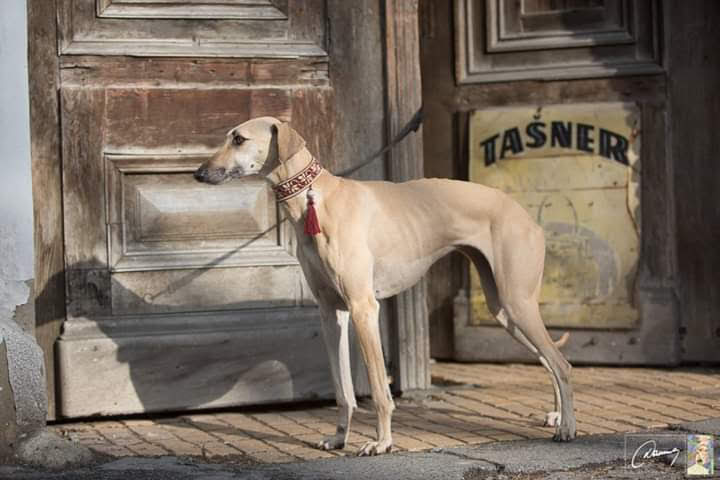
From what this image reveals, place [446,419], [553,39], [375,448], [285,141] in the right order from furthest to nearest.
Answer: [553,39] < [446,419] < [285,141] < [375,448]

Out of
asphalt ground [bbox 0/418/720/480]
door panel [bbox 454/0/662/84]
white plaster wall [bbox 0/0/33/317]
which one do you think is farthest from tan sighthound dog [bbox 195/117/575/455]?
door panel [bbox 454/0/662/84]

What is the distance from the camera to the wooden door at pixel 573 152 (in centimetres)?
764

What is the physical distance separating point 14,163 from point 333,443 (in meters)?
1.90

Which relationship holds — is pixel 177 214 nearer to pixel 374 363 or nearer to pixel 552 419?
pixel 374 363

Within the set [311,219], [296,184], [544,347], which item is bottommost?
[544,347]

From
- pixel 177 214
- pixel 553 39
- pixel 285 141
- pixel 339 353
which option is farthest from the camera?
pixel 553 39

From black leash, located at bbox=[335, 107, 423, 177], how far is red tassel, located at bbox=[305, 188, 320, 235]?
138cm

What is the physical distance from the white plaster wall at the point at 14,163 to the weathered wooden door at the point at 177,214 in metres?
0.64

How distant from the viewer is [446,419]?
6301 millimetres

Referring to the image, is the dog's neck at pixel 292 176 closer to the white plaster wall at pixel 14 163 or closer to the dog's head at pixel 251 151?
the dog's head at pixel 251 151
